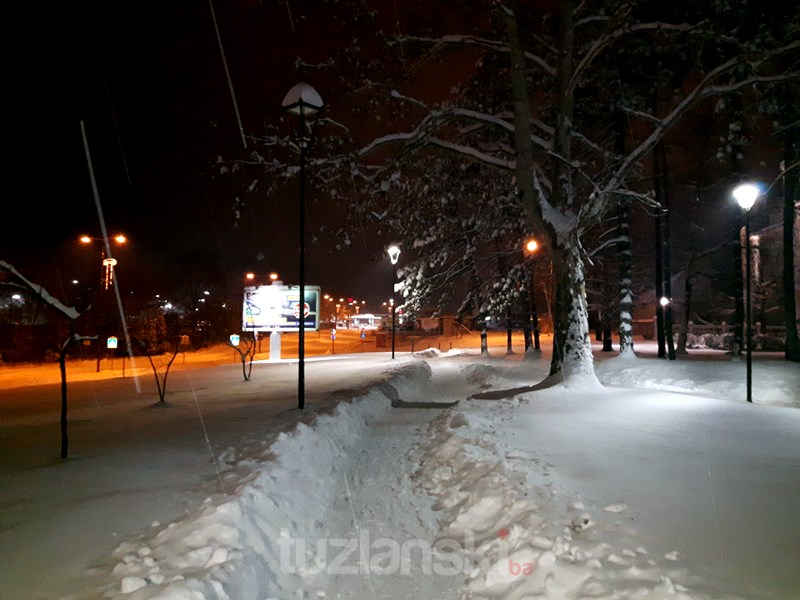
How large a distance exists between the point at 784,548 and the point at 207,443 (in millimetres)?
7496

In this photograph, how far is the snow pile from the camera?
160 inches

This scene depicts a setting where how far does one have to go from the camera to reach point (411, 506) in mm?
6758

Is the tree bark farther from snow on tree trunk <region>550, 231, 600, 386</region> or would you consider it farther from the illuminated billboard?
the illuminated billboard

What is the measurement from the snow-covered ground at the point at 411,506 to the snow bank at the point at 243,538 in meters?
0.02

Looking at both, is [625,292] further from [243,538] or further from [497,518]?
[243,538]

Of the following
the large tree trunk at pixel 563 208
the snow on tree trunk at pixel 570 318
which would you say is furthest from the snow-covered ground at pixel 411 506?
the large tree trunk at pixel 563 208

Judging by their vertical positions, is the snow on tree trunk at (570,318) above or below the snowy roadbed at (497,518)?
above

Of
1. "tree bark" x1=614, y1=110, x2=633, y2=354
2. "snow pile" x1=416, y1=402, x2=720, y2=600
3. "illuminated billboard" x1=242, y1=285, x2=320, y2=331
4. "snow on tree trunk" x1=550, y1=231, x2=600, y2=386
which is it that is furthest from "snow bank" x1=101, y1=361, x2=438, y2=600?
"illuminated billboard" x1=242, y1=285, x2=320, y2=331

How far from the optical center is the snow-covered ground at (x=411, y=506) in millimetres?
4176

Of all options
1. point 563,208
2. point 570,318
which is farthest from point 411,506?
point 563,208

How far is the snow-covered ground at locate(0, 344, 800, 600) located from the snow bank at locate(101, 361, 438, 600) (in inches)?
0.8

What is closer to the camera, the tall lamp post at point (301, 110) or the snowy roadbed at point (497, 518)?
the snowy roadbed at point (497, 518)

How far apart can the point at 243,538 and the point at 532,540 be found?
8.71 ft

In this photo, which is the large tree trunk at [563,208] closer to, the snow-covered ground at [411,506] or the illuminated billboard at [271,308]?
the snow-covered ground at [411,506]
